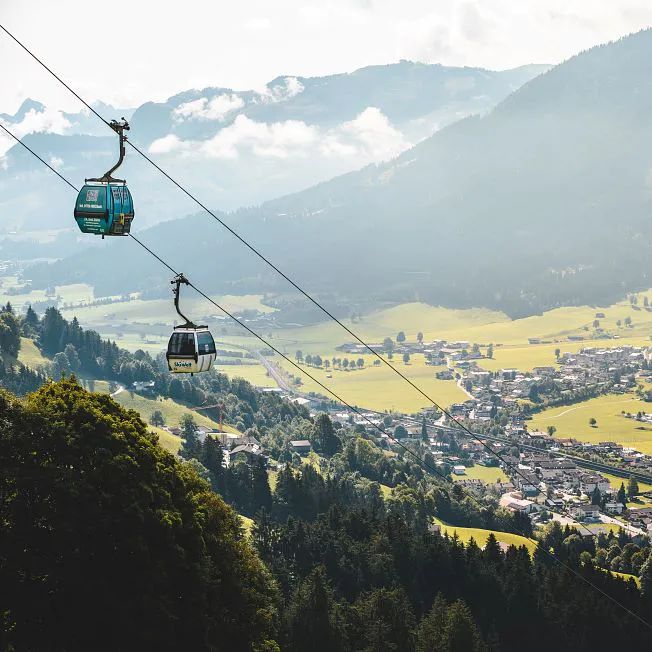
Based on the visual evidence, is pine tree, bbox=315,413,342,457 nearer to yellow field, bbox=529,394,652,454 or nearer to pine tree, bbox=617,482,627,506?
pine tree, bbox=617,482,627,506

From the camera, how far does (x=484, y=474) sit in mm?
153250

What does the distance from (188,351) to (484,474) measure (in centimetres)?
13095

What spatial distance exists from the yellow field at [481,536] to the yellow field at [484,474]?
42.2 meters

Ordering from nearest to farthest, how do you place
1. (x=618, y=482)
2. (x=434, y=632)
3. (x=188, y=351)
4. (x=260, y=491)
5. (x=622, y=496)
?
1. (x=188, y=351)
2. (x=434, y=632)
3. (x=260, y=491)
4. (x=622, y=496)
5. (x=618, y=482)

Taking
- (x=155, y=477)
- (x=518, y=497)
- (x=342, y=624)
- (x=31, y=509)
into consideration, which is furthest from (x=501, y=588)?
(x=518, y=497)

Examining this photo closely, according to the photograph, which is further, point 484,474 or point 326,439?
point 484,474

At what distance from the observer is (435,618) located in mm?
42969

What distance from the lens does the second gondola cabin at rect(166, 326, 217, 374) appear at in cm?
2661

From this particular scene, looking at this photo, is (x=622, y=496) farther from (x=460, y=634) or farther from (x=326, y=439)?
(x=460, y=634)

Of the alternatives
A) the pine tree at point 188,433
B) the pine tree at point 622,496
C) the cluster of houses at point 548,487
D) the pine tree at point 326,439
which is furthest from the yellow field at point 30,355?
the pine tree at point 622,496

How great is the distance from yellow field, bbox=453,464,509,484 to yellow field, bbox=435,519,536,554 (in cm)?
4224

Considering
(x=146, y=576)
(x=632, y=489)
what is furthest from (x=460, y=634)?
(x=632, y=489)

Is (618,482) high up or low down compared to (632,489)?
down

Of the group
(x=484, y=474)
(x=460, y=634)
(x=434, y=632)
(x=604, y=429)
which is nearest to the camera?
(x=460, y=634)
